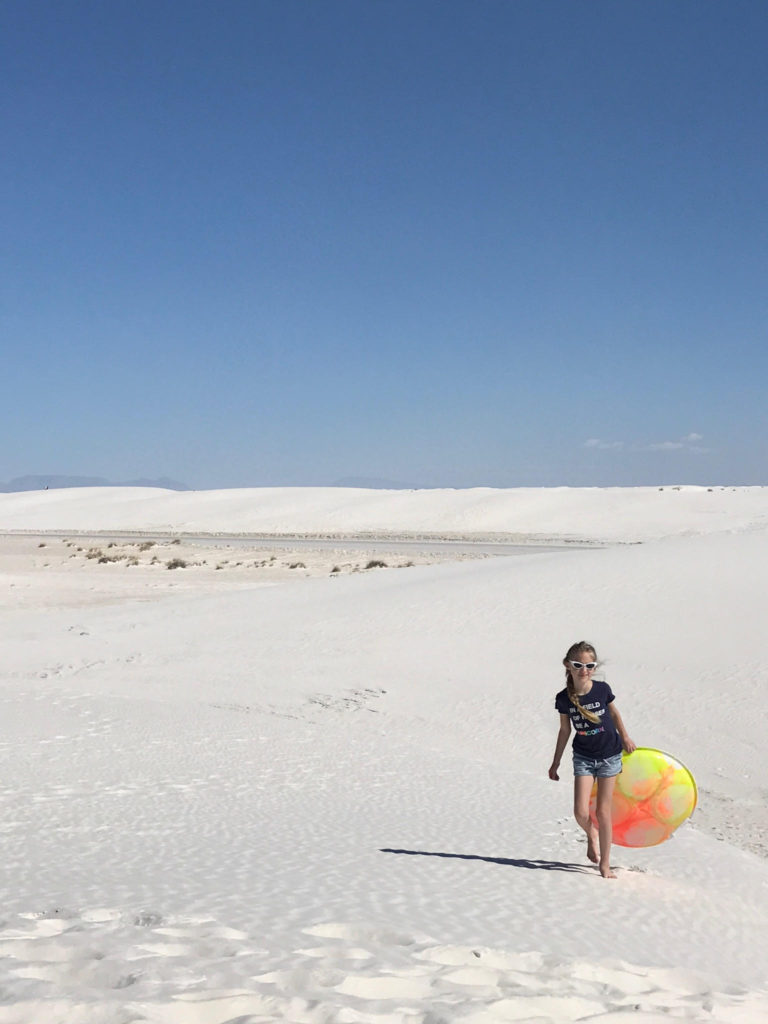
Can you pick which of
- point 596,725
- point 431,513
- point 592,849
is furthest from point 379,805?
point 431,513

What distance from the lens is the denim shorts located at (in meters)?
5.71

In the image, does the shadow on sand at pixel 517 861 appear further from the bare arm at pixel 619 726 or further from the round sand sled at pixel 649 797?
the bare arm at pixel 619 726

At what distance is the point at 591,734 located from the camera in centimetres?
568

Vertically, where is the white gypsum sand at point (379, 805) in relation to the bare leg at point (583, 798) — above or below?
below

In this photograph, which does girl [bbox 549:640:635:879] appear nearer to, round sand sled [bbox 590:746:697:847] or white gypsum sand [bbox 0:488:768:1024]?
round sand sled [bbox 590:746:697:847]

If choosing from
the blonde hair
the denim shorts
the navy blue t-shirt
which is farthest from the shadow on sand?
the blonde hair

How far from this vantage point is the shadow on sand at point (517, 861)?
605cm

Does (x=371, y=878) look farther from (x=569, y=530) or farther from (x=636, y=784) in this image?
(x=569, y=530)

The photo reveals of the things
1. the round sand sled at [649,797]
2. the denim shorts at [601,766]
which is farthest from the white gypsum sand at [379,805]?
the denim shorts at [601,766]

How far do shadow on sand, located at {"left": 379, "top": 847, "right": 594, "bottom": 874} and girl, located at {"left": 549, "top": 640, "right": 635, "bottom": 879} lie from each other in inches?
13.4

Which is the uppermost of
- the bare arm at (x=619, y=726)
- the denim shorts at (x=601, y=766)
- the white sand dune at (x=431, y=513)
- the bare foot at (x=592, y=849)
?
the white sand dune at (x=431, y=513)

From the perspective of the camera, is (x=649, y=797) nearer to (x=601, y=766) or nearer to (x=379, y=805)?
(x=601, y=766)

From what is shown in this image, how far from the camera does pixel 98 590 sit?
29.1m

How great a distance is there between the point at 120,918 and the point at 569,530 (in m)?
56.0
